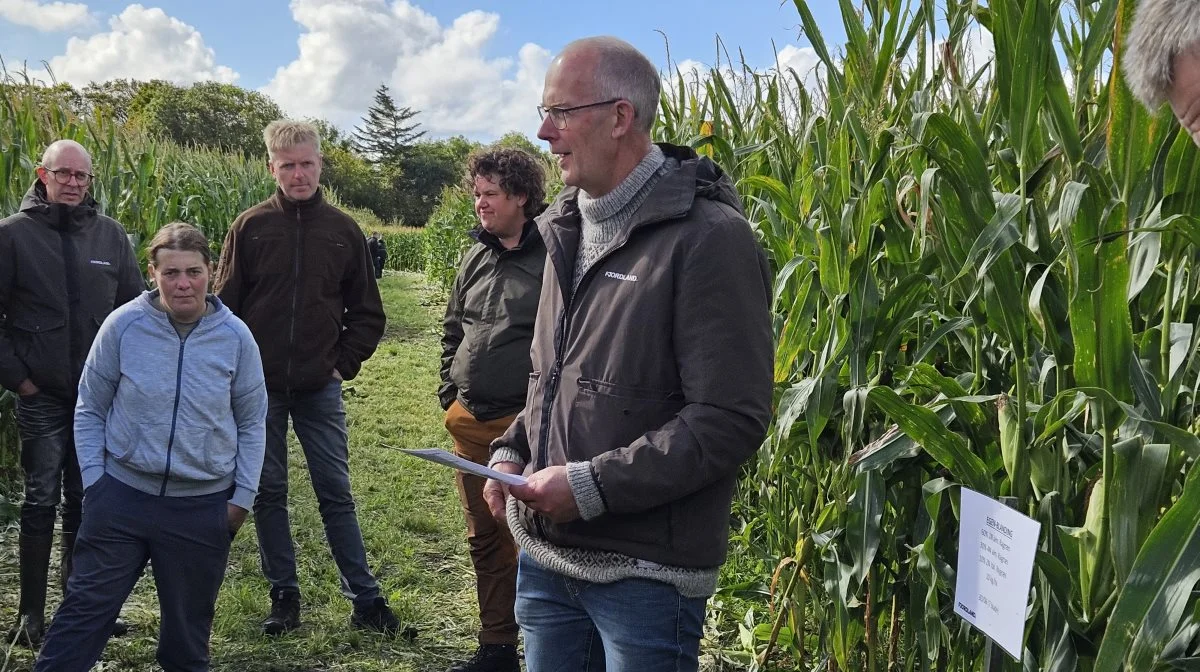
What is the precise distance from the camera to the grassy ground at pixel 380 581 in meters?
4.11

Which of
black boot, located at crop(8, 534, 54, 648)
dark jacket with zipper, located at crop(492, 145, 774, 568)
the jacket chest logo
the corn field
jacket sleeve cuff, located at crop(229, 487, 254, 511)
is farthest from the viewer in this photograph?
the corn field

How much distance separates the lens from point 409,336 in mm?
14086

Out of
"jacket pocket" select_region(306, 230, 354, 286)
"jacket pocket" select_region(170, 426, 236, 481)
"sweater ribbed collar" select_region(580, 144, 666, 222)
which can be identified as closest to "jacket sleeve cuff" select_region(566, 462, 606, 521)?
"sweater ribbed collar" select_region(580, 144, 666, 222)

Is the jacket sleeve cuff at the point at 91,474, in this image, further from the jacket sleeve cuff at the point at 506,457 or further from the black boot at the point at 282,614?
the jacket sleeve cuff at the point at 506,457

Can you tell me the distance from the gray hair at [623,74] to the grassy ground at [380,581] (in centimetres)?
281

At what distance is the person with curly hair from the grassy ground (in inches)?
16.4

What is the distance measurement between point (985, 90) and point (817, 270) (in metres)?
0.65

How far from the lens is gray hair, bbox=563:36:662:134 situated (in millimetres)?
2016

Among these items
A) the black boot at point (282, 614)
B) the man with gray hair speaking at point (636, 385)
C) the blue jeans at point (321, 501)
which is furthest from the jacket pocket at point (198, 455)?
the man with gray hair speaking at point (636, 385)

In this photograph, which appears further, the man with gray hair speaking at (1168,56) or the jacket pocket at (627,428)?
the jacket pocket at (627,428)

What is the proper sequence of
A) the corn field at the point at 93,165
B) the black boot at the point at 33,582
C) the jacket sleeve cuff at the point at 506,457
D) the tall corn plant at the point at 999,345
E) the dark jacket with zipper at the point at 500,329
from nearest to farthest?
the tall corn plant at the point at 999,345 → the jacket sleeve cuff at the point at 506,457 → the dark jacket with zipper at the point at 500,329 → the black boot at the point at 33,582 → the corn field at the point at 93,165

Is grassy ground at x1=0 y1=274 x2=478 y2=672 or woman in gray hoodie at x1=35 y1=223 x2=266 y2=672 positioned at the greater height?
woman in gray hoodie at x1=35 y1=223 x2=266 y2=672

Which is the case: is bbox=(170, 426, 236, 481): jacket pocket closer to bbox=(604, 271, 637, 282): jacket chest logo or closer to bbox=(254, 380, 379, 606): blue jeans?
bbox=(254, 380, 379, 606): blue jeans

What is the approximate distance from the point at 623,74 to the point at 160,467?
6.64 ft
